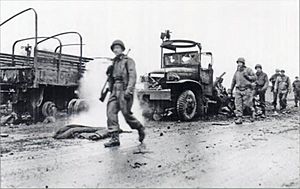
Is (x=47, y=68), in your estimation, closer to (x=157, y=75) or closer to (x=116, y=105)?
(x=157, y=75)

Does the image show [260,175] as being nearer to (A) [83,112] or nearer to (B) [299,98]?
(A) [83,112]

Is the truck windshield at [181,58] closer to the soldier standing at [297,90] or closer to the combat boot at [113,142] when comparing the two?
the combat boot at [113,142]

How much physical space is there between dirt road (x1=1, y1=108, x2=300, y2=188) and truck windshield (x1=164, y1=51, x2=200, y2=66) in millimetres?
5538

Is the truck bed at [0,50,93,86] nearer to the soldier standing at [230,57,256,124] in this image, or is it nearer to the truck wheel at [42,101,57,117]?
the truck wheel at [42,101,57,117]

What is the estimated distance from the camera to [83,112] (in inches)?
508

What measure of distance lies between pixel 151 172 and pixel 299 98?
19.0 metres

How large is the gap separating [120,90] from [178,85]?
602 cm

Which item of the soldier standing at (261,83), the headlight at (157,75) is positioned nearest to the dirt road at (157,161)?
the headlight at (157,75)

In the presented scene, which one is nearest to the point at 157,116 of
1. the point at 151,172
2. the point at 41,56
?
the point at 41,56

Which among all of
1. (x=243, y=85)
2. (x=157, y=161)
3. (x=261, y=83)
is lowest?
(x=157, y=161)

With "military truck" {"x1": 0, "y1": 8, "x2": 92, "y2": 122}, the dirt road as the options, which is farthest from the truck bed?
the dirt road

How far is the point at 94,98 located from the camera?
1362 centimetres

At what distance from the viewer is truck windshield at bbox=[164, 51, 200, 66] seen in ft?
47.0

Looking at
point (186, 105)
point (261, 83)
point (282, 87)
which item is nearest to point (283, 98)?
point (282, 87)
